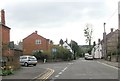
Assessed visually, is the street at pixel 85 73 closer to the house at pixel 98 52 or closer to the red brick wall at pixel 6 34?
the red brick wall at pixel 6 34

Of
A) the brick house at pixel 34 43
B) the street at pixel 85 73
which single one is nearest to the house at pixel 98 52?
the brick house at pixel 34 43

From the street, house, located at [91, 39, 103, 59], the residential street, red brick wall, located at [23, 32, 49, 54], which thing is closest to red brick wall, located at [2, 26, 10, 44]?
the residential street

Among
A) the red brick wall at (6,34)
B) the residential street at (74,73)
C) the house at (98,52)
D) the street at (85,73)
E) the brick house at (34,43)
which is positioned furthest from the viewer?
the house at (98,52)

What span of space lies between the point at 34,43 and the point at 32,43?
62 cm

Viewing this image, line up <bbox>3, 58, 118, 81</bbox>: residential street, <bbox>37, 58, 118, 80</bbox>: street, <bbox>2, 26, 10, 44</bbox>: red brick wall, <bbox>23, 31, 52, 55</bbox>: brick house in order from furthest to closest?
<bbox>23, 31, 52, 55</bbox>: brick house → <bbox>2, 26, 10, 44</bbox>: red brick wall → <bbox>37, 58, 118, 80</bbox>: street → <bbox>3, 58, 118, 81</bbox>: residential street

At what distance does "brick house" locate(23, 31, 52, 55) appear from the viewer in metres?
89.9

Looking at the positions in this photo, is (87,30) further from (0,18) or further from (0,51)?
(0,51)

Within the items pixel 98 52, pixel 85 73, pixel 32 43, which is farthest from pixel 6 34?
pixel 98 52

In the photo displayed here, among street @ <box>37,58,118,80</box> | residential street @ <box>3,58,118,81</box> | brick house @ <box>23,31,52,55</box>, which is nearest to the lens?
residential street @ <box>3,58,118,81</box>

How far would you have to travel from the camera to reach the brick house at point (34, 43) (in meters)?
89.9

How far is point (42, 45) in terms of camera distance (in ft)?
295

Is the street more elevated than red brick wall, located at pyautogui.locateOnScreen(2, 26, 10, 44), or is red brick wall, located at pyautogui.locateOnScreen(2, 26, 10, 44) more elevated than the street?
red brick wall, located at pyautogui.locateOnScreen(2, 26, 10, 44)

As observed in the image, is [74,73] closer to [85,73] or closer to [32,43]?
[85,73]

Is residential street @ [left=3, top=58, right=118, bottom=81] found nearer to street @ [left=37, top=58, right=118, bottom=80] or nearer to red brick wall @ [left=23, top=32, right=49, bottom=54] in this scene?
street @ [left=37, top=58, right=118, bottom=80]
